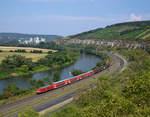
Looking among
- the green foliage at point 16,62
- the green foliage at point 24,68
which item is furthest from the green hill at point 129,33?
the green foliage at point 24,68

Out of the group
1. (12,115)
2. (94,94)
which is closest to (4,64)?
(12,115)

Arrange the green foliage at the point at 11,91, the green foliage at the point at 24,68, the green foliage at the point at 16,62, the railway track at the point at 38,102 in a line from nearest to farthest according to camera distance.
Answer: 1. the railway track at the point at 38,102
2. the green foliage at the point at 11,91
3. the green foliage at the point at 24,68
4. the green foliage at the point at 16,62

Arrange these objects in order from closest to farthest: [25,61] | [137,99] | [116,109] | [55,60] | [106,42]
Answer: [116,109], [137,99], [25,61], [55,60], [106,42]

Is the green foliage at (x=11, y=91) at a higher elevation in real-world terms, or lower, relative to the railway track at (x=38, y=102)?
higher

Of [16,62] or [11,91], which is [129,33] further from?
[11,91]

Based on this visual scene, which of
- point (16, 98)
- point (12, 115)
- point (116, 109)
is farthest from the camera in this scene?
point (16, 98)

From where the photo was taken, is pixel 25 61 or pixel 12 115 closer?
pixel 12 115

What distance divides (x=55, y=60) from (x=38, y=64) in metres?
8.79

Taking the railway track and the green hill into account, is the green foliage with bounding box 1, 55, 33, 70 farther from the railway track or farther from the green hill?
the green hill

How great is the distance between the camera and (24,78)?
5019cm

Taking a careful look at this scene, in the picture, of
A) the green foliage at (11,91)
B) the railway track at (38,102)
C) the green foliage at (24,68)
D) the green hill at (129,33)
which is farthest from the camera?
the green hill at (129,33)

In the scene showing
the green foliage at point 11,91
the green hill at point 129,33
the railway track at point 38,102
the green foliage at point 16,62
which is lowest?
the railway track at point 38,102

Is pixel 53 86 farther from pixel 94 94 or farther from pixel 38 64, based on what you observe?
pixel 38 64

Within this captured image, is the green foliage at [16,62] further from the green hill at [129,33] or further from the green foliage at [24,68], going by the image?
the green hill at [129,33]
